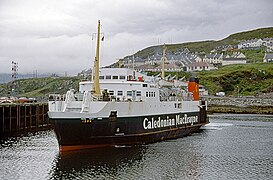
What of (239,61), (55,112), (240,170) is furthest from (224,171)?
(239,61)

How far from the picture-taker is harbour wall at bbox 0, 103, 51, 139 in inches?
1732

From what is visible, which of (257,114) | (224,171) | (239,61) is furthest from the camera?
(239,61)

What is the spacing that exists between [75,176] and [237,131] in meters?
31.1

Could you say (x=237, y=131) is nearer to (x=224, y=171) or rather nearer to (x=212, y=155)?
(x=212, y=155)

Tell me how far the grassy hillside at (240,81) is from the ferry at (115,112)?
7333 centimetres

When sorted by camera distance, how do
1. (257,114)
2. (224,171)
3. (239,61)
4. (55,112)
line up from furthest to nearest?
(239,61)
(257,114)
(55,112)
(224,171)

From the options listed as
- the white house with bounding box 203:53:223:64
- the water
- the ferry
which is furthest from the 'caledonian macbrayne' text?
the white house with bounding box 203:53:223:64

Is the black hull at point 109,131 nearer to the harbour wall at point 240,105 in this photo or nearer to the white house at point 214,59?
the harbour wall at point 240,105

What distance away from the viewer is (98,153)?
30.7m

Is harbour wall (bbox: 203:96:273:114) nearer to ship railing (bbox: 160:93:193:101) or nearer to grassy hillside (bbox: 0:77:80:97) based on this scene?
ship railing (bbox: 160:93:193:101)

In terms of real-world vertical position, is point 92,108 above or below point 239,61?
below

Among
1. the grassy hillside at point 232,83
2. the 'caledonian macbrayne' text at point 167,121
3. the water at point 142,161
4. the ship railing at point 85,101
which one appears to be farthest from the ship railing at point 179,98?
the grassy hillside at point 232,83

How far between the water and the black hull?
0.75 meters

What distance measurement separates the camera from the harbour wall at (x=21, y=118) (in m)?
44.0
